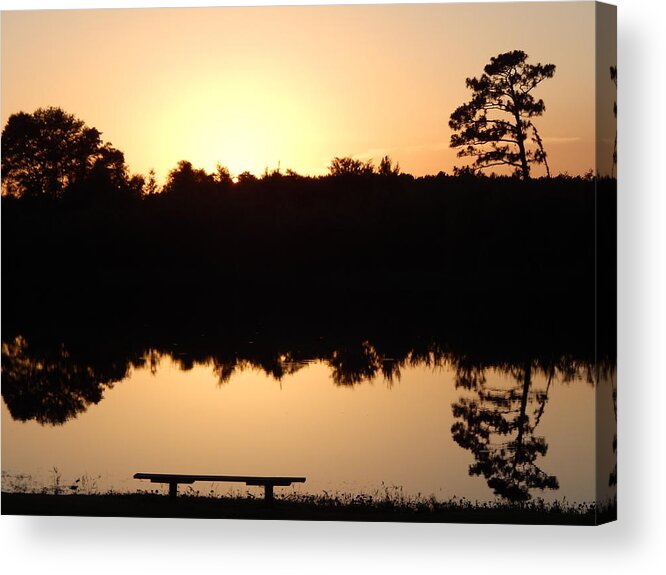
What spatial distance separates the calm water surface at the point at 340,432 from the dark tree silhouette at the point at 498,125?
5.20 ft

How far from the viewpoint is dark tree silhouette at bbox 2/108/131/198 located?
453 inches

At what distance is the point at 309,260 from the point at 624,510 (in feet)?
9.62

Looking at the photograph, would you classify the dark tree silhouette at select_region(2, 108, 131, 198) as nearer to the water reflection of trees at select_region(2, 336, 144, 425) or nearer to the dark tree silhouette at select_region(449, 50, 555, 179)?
the water reflection of trees at select_region(2, 336, 144, 425)

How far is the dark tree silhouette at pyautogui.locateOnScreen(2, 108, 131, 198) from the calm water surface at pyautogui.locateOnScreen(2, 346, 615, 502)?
Result: 5.06 feet

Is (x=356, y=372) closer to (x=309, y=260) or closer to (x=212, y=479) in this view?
(x=309, y=260)

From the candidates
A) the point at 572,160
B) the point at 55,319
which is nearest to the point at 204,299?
the point at 55,319

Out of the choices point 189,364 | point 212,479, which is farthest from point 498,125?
point 212,479

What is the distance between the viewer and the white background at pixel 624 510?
1077 cm

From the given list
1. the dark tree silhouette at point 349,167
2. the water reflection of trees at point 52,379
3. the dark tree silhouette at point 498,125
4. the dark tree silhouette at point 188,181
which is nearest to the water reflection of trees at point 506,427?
the dark tree silhouette at point 498,125

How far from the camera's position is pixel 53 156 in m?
11.9

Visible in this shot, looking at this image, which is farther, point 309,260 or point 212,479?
point 309,260

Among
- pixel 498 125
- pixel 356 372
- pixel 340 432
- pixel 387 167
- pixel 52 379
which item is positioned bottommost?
pixel 340 432

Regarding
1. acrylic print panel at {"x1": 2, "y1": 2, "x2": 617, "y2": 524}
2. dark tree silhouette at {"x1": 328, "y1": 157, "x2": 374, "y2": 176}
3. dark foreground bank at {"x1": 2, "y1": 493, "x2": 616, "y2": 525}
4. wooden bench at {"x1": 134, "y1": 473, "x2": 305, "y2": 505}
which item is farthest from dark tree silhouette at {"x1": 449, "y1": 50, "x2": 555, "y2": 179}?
wooden bench at {"x1": 134, "y1": 473, "x2": 305, "y2": 505}

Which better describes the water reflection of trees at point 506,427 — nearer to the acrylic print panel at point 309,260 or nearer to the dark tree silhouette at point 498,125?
the acrylic print panel at point 309,260
